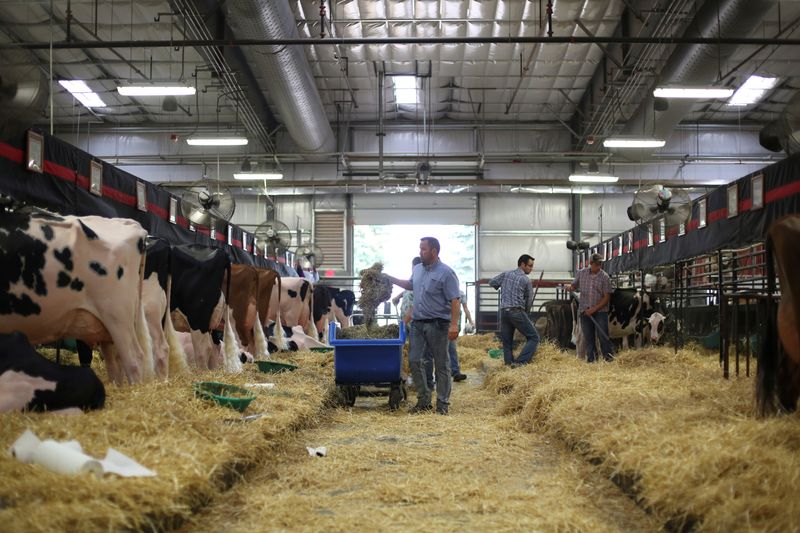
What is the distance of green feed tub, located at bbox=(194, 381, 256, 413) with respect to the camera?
5766 millimetres

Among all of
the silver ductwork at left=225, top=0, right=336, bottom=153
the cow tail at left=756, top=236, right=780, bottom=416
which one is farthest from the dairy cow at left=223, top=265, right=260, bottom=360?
the cow tail at left=756, top=236, right=780, bottom=416

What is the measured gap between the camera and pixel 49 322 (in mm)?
6004

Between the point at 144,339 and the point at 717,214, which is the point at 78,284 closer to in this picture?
the point at 144,339

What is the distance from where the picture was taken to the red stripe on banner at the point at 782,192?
10531 millimetres

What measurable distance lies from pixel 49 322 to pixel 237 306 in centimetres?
422

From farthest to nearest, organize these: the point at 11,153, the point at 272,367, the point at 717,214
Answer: the point at 717,214 < the point at 272,367 < the point at 11,153

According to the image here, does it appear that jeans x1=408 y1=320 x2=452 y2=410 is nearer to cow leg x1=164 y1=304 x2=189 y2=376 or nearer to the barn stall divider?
cow leg x1=164 y1=304 x2=189 y2=376

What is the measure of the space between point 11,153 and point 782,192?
993 cm

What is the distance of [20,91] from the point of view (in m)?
7.59

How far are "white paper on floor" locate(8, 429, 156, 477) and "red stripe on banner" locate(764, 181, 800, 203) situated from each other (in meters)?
9.67

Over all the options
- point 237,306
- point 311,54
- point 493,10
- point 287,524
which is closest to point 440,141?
point 311,54

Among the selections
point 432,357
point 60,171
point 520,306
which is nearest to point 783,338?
point 432,357

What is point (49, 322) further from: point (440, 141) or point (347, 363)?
point (440, 141)

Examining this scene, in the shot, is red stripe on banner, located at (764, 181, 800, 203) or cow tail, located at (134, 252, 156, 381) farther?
red stripe on banner, located at (764, 181, 800, 203)
